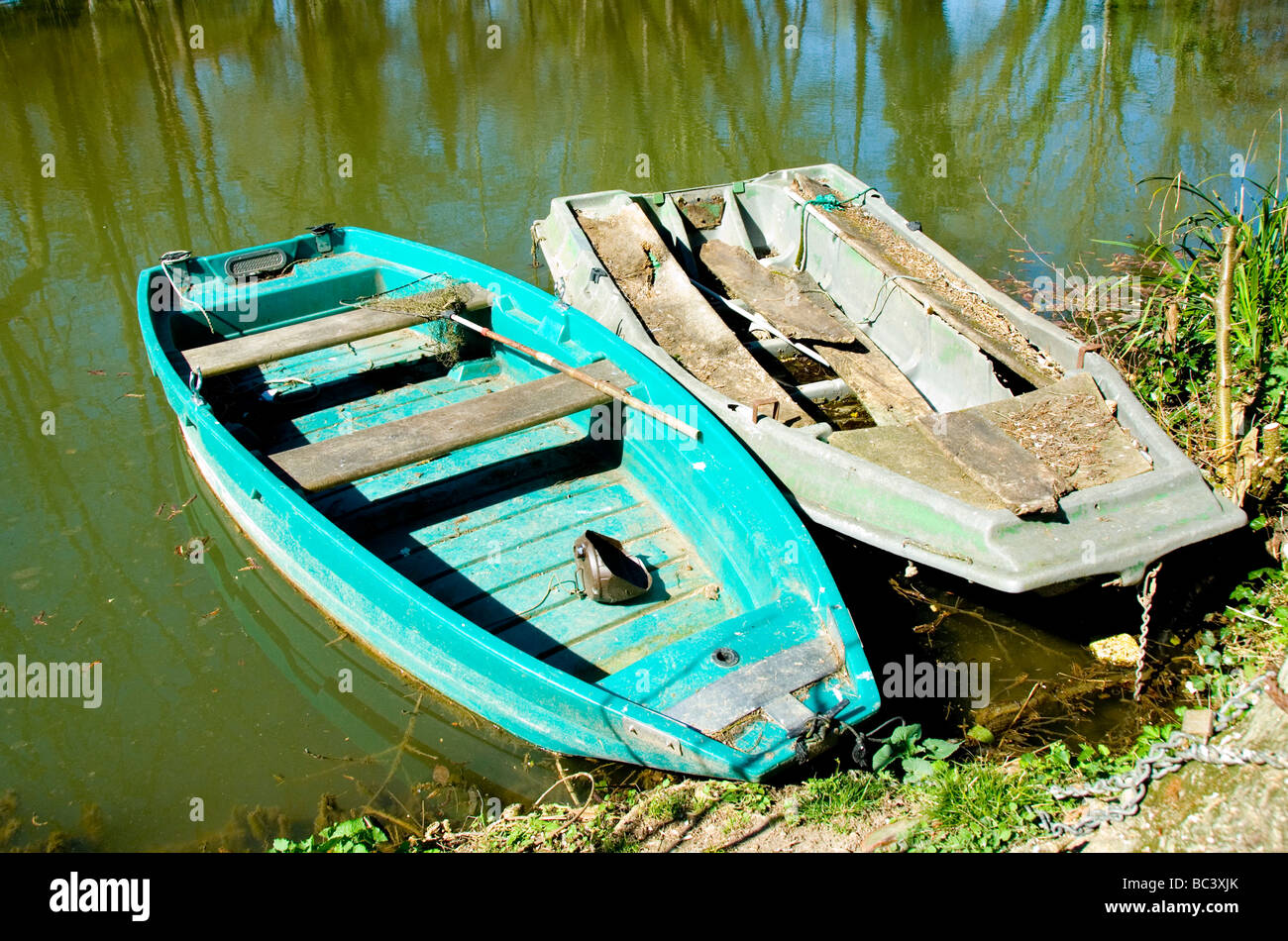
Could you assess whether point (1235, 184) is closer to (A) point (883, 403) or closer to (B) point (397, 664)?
(A) point (883, 403)

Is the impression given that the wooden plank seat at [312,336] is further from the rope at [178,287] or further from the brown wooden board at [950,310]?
the brown wooden board at [950,310]

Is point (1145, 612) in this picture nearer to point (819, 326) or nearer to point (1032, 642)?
point (1032, 642)

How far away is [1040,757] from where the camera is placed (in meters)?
3.96

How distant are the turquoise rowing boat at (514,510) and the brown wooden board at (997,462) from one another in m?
0.94

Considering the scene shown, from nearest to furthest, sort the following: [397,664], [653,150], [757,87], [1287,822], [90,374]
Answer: [1287,822]
[397,664]
[90,374]
[653,150]
[757,87]

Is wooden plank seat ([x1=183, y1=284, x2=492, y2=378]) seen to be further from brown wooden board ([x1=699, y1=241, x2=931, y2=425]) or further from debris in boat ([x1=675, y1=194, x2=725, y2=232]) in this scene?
debris in boat ([x1=675, y1=194, x2=725, y2=232])

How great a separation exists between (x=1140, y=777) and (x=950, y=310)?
3.23 meters

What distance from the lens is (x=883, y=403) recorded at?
19.0ft

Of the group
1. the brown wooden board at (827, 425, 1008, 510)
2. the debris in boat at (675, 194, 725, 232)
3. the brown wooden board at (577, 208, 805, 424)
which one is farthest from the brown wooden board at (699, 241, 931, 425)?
the brown wooden board at (827, 425, 1008, 510)

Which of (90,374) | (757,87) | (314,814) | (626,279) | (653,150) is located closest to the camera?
(314,814)

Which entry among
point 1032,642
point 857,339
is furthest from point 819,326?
point 1032,642

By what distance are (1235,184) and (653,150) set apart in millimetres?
6524

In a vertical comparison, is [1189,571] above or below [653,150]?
below

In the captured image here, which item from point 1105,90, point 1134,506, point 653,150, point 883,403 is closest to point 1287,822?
point 1134,506
